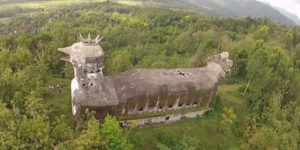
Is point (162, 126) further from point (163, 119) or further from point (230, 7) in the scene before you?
point (230, 7)

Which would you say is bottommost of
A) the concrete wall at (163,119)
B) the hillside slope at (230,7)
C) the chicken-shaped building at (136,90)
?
the hillside slope at (230,7)

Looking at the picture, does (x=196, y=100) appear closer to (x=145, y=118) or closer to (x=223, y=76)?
(x=145, y=118)

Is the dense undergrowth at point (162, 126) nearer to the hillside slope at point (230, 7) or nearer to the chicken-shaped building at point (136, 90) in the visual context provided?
the chicken-shaped building at point (136, 90)

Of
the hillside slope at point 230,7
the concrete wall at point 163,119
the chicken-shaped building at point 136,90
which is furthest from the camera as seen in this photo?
the hillside slope at point 230,7

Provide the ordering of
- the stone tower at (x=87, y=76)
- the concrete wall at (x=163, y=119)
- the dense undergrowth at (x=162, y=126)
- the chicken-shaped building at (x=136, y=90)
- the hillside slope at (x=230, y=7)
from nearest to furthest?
the dense undergrowth at (x=162, y=126)
the stone tower at (x=87, y=76)
the chicken-shaped building at (x=136, y=90)
the concrete wall at (x=163, y=119)
the hillside slope at (x=230, y=7)

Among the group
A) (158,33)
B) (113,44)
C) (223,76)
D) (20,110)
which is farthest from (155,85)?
(158,33)

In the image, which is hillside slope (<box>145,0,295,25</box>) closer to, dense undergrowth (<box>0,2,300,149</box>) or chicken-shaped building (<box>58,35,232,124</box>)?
dense undergrowth (<box>0,2,300,149</box>)

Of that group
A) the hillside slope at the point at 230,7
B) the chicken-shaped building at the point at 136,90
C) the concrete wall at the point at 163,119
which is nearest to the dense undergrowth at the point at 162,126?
the concrete wall at the point at 163,119

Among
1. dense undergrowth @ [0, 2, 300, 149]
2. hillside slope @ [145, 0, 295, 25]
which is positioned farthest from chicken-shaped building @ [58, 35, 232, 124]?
hillside slope @ [145, 0, 295, 25]

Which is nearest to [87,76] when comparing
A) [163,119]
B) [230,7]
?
[163,119]

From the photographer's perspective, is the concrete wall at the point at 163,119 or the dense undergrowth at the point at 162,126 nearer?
the dense undergrowth at the point at 162,126
